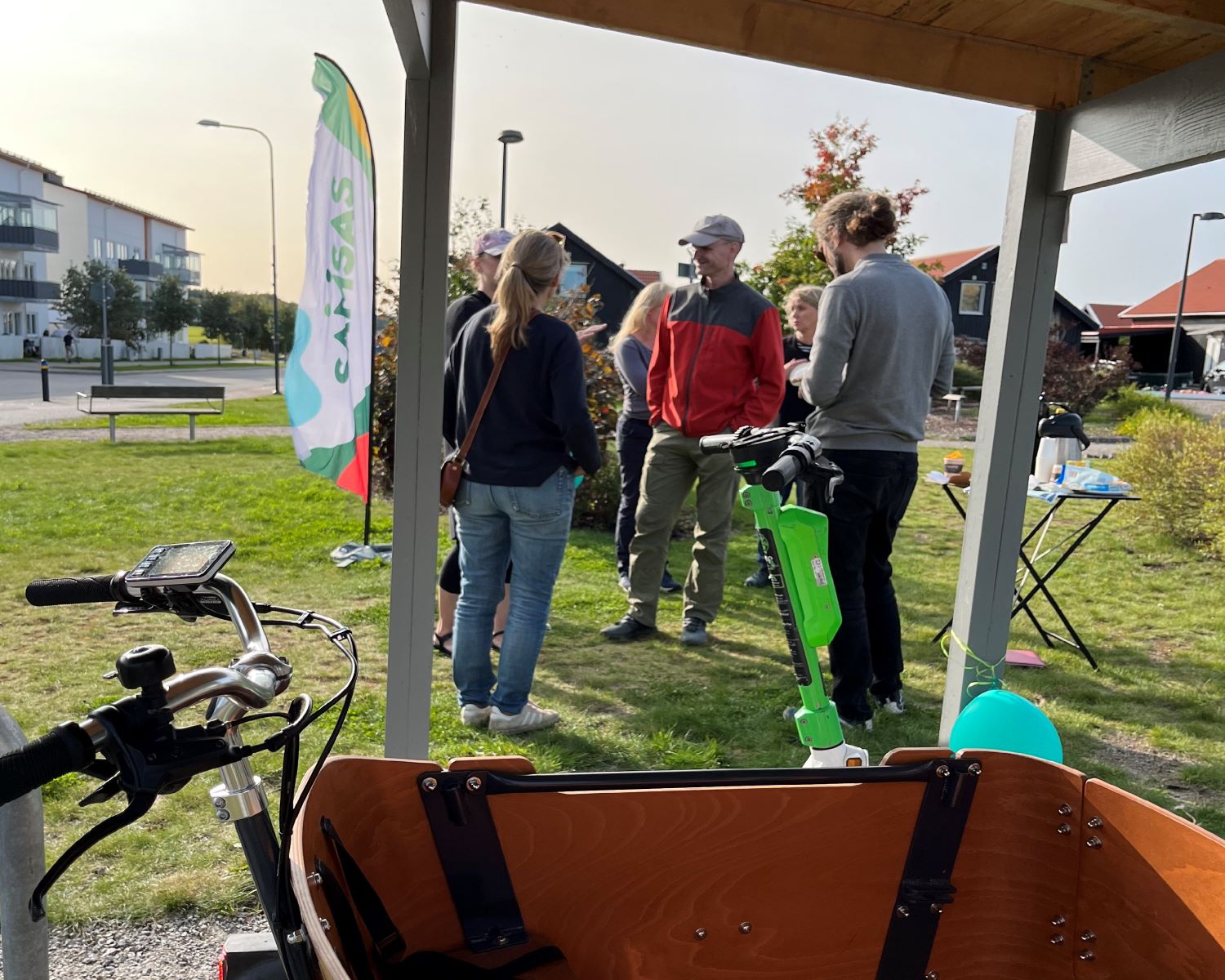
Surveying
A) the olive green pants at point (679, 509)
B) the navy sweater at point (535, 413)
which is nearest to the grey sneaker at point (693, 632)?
the olive green pants at point (679, 509)

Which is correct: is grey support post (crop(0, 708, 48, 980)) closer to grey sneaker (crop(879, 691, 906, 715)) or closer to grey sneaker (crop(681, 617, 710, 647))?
grey sneaker (crop(879, 691, 906, 715))

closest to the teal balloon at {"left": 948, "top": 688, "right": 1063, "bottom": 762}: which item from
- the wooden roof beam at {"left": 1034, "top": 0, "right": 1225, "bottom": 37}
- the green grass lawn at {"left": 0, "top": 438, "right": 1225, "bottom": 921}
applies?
the green grass lawn at {"left": 0, "top": 438, "right": 1225, "bottom": 921}

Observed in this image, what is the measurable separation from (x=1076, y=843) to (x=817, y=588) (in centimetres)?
134

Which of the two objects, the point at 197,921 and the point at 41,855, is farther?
the point at 197,921

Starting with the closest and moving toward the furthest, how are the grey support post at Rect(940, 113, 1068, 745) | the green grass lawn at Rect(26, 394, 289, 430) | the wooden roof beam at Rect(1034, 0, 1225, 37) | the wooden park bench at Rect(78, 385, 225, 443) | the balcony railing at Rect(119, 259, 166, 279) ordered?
1. the wooden roof beam at Rect(1034, 0, 1225, 37)
2. the grey support post at Rect(940, 113, 1068, 745)
3. the wooden park bench at Rect(78, 385, 225, 443)
4. the green grass lawn at Rect(26, 394, 289, 430)
5. the balcony railing at Rect(119, 259, 166, 279)

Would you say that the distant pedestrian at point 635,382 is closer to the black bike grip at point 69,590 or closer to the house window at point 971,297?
the black bike grip at point 69,590

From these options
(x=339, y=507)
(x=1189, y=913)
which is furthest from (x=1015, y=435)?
(x=339, y=507)

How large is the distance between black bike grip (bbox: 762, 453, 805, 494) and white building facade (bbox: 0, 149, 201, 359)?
28326mm

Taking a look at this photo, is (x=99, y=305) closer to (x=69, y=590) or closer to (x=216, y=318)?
(x=216, y=318)

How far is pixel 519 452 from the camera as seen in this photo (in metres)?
3.60

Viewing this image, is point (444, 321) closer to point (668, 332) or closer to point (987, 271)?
point (668, 332)

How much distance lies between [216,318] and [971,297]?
31.4 metres

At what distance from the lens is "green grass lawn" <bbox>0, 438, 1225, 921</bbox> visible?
3.14m

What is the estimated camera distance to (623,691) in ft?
14.9
